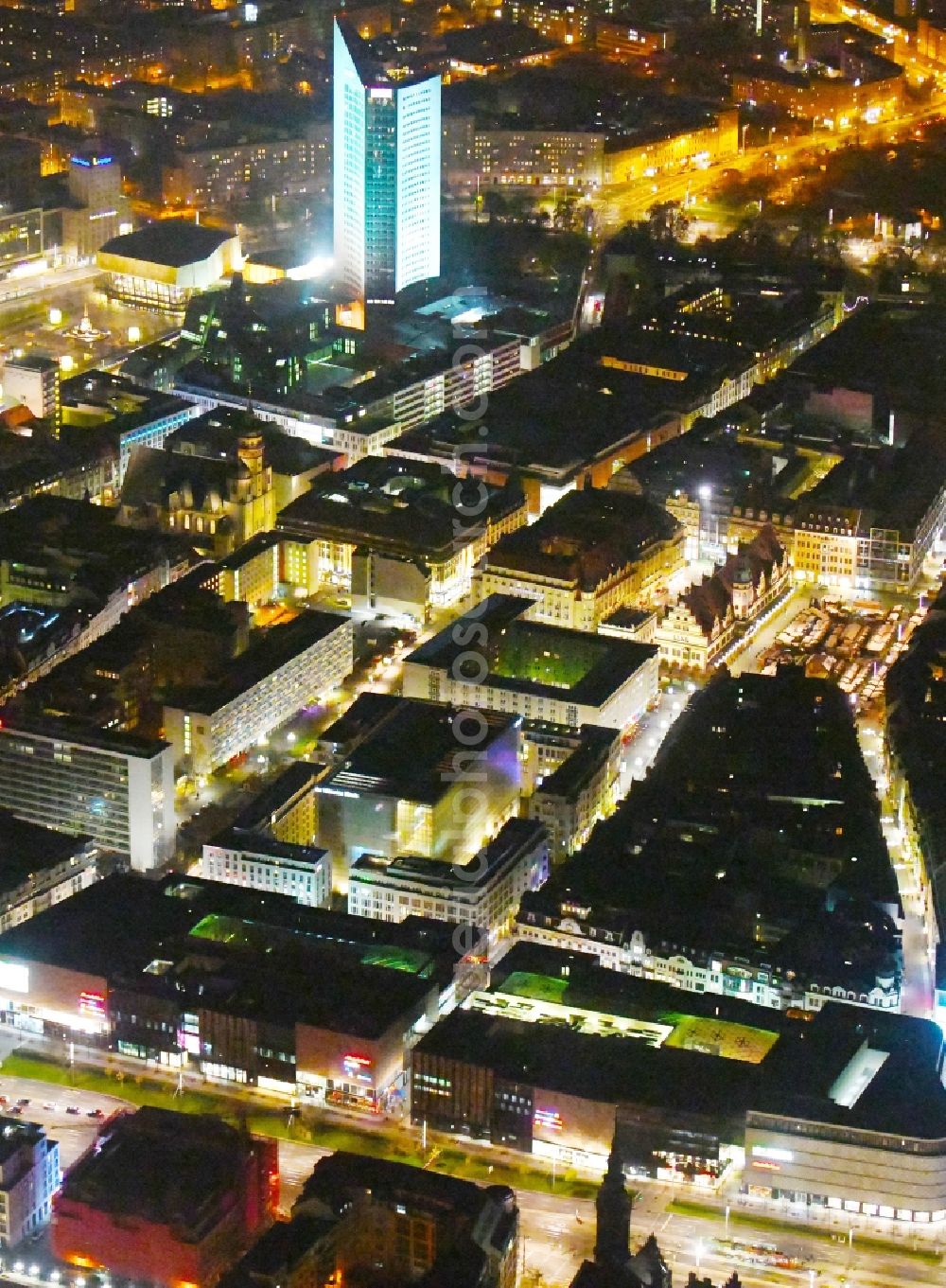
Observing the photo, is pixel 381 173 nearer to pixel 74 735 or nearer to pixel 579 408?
pixel 579 408

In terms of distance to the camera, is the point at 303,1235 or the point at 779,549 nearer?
the point at 303,1235

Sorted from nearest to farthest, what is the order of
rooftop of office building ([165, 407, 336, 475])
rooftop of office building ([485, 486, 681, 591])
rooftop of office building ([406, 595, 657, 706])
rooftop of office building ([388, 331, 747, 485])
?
1. rooftop of office building ([406, 595, 657, 706])
2. rooftop of office building ([485, 486, 681, 591])
3. rooftop of office building ([165, 407, 336, 475])
4. rooftop of office building ([388, 331, 747, 485])

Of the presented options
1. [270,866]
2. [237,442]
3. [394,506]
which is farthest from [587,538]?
[270,866]

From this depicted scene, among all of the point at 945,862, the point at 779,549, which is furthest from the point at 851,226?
the point at 945,862

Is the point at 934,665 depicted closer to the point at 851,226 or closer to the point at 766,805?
the point at 766,805

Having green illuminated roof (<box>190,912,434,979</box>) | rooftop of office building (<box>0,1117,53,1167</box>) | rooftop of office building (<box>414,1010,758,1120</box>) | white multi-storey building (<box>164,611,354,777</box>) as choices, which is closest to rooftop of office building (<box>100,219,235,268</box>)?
white multi-storey building (<box>164,611,354,777</box>)

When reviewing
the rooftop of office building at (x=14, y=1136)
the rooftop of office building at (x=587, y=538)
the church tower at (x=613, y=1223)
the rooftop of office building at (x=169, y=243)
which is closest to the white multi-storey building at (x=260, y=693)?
the rooftop of office building at (x=587, y=538)

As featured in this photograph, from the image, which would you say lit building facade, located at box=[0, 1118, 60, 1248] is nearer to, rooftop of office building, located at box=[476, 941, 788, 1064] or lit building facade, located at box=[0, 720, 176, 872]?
rooftop of office building, located at box=[476, 941, 788, 1064]

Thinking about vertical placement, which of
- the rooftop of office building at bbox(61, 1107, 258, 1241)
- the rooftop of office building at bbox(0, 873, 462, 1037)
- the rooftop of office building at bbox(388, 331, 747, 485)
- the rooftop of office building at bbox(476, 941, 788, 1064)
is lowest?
the rooftop of office building at bbox(476, 941, 788, 1064)
